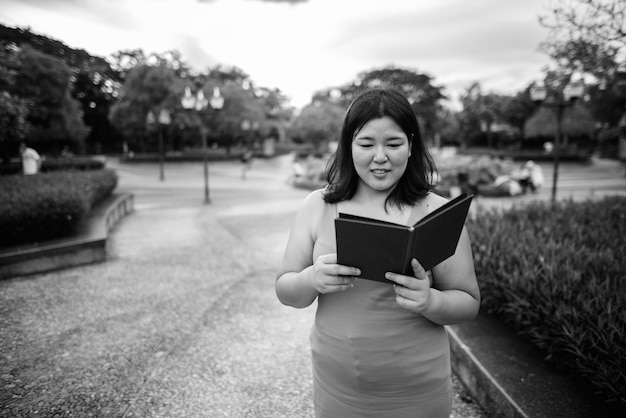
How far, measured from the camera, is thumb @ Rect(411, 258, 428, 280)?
1.09m

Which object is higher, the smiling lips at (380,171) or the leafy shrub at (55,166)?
the smiling lips at (380,171)

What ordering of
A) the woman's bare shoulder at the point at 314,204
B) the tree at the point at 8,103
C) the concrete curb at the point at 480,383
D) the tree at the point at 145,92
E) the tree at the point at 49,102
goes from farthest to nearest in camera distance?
the tree at the point at 145,92
the tree at the point at 49,102
the tree at the point at 8,103
the concrete curb at the point at 480,383
the woman's bare shoulder at the point at 314,204

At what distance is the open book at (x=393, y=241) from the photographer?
1.01 m

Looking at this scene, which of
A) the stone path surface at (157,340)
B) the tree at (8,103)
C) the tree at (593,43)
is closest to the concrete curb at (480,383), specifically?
the stone path surface at (157,340)

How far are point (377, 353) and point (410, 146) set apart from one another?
79 cm

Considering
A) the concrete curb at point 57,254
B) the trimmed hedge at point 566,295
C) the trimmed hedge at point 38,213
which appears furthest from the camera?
the trimmed hedge at point 38,213

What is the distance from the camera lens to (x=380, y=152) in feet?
4.24

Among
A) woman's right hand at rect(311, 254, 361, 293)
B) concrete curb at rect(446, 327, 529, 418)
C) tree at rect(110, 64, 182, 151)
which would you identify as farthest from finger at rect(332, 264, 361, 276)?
tree at rect(110, 64, 182, 151)

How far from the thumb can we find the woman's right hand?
174 millimetres

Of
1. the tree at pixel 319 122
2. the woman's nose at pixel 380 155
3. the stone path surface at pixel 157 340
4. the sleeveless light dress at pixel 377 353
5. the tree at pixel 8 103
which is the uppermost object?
the tree at pixel 319 122

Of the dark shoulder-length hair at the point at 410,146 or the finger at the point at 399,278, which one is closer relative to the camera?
the finger at the point at 399,278

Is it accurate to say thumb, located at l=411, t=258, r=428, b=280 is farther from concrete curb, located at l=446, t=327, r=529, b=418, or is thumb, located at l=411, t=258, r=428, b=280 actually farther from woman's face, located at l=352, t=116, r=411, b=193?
concrete curb, located at l=446, t=327, r=529, b=418

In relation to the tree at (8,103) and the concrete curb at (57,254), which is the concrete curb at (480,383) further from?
the tree at (8,103)

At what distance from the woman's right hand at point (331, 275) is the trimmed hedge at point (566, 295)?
6.02 ft
